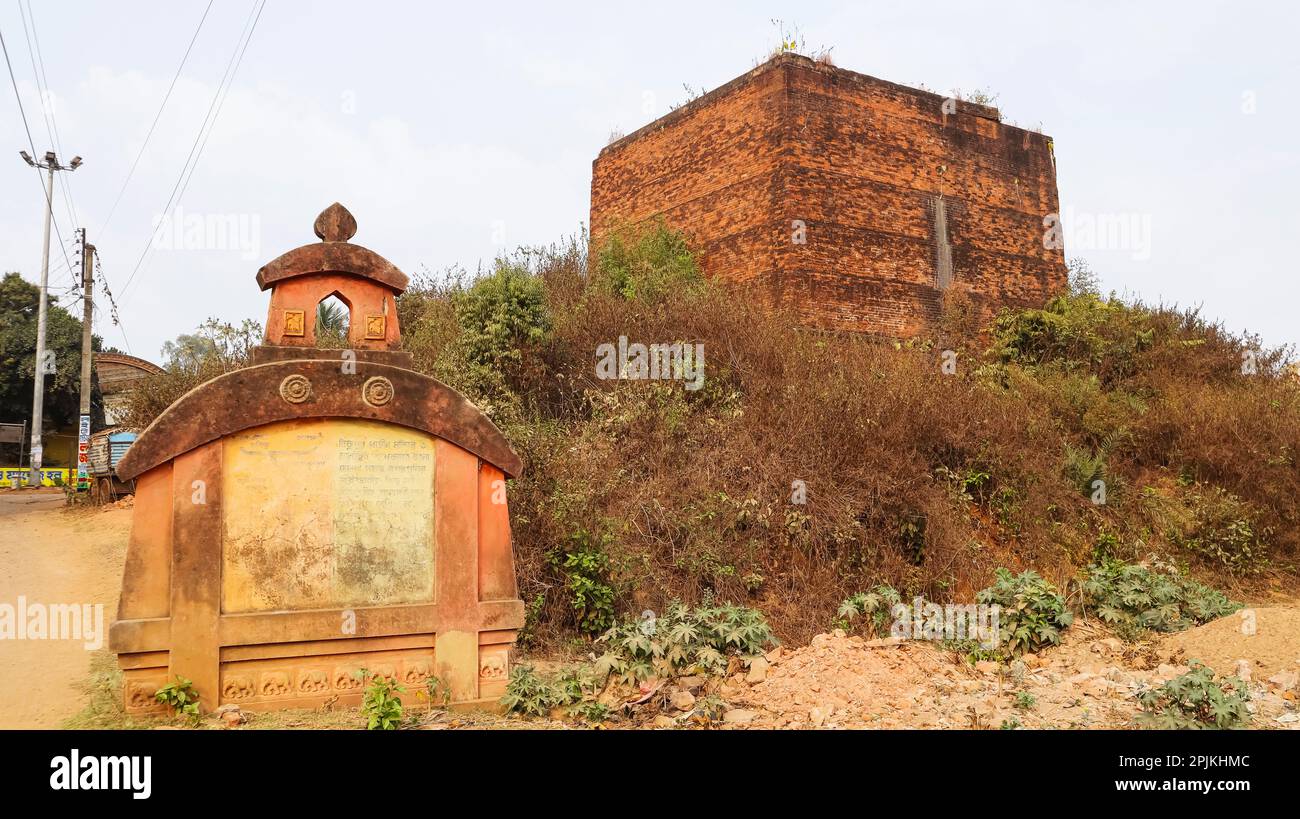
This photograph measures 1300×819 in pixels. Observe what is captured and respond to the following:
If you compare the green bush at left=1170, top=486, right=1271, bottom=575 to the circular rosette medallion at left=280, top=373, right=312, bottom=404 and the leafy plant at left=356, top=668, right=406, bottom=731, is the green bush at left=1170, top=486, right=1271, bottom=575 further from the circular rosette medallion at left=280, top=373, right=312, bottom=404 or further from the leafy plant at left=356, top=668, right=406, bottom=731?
the circular rosette medallion at left=280, top=373, right=312, bottom=404

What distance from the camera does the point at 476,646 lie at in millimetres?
6703

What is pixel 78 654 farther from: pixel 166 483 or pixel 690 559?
pixel 690 559

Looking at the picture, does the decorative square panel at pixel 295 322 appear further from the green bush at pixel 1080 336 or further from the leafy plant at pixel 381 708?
the green bush at pixel 1080 336

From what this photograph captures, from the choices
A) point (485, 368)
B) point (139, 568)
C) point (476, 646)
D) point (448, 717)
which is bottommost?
point (448, 717)

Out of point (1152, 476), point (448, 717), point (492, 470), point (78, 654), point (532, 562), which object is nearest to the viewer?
point (448, 717)

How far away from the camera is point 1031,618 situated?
7922mm

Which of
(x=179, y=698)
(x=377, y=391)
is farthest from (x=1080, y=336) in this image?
(x=179, y=698)

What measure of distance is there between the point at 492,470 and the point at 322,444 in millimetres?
1340

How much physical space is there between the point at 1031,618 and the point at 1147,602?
1598 mm

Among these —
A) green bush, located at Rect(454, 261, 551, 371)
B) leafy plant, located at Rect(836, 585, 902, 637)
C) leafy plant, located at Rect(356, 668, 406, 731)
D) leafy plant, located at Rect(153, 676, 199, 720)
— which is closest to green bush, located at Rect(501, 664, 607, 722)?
leafy plant, located at Rect(356, 668, 406, 731)

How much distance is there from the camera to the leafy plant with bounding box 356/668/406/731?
591 centimetres

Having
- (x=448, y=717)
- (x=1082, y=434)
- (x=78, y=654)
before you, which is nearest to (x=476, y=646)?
(x=448, y=717)

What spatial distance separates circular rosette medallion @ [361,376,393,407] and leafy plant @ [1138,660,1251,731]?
6037mm

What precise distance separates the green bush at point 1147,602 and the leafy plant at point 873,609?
6.72ft
